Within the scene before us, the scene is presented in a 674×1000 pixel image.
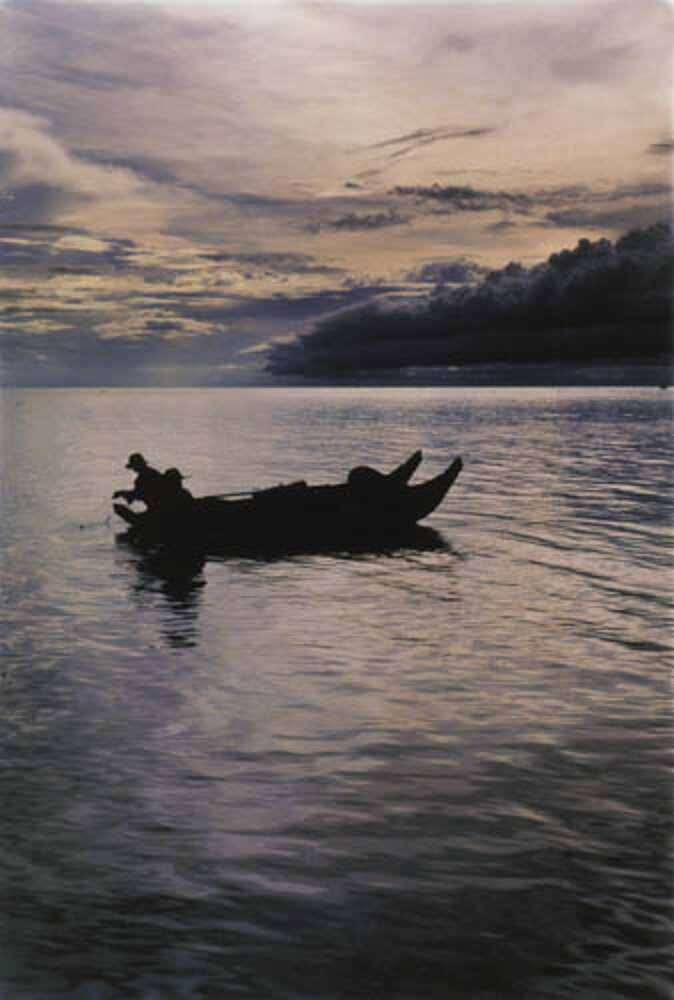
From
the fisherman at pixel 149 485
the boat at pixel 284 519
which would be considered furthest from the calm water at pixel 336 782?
the fisherman at pixel 149 485

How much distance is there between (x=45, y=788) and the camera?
10773mm

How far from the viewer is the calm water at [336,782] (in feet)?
24.4

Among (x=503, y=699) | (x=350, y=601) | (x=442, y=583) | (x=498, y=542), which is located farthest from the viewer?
(x=498, y=542)

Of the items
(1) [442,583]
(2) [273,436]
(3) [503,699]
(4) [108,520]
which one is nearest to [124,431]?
(2) [273,436]

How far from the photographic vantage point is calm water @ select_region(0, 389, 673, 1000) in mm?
7426

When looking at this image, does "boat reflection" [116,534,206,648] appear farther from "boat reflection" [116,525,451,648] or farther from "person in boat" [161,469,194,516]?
"person in boat" [161,469,194,516]

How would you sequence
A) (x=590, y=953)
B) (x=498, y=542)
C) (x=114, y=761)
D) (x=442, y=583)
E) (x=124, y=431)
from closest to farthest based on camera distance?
(x=590, y=953) → (x=114, y=761) → (x=442, y=583) → (x=498, y=542) → (x=124, y=431)

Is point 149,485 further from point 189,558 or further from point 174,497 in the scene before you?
point 189,558

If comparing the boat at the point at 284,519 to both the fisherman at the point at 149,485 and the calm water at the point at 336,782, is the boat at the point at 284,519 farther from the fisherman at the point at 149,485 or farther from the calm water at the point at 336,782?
the calm water at the point at 336,782

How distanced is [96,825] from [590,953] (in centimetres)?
539

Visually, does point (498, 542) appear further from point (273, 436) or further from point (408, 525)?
point (273, 436)

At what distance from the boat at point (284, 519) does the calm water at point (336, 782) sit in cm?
364

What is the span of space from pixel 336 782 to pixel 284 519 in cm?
1923

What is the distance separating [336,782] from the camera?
10867 mm
